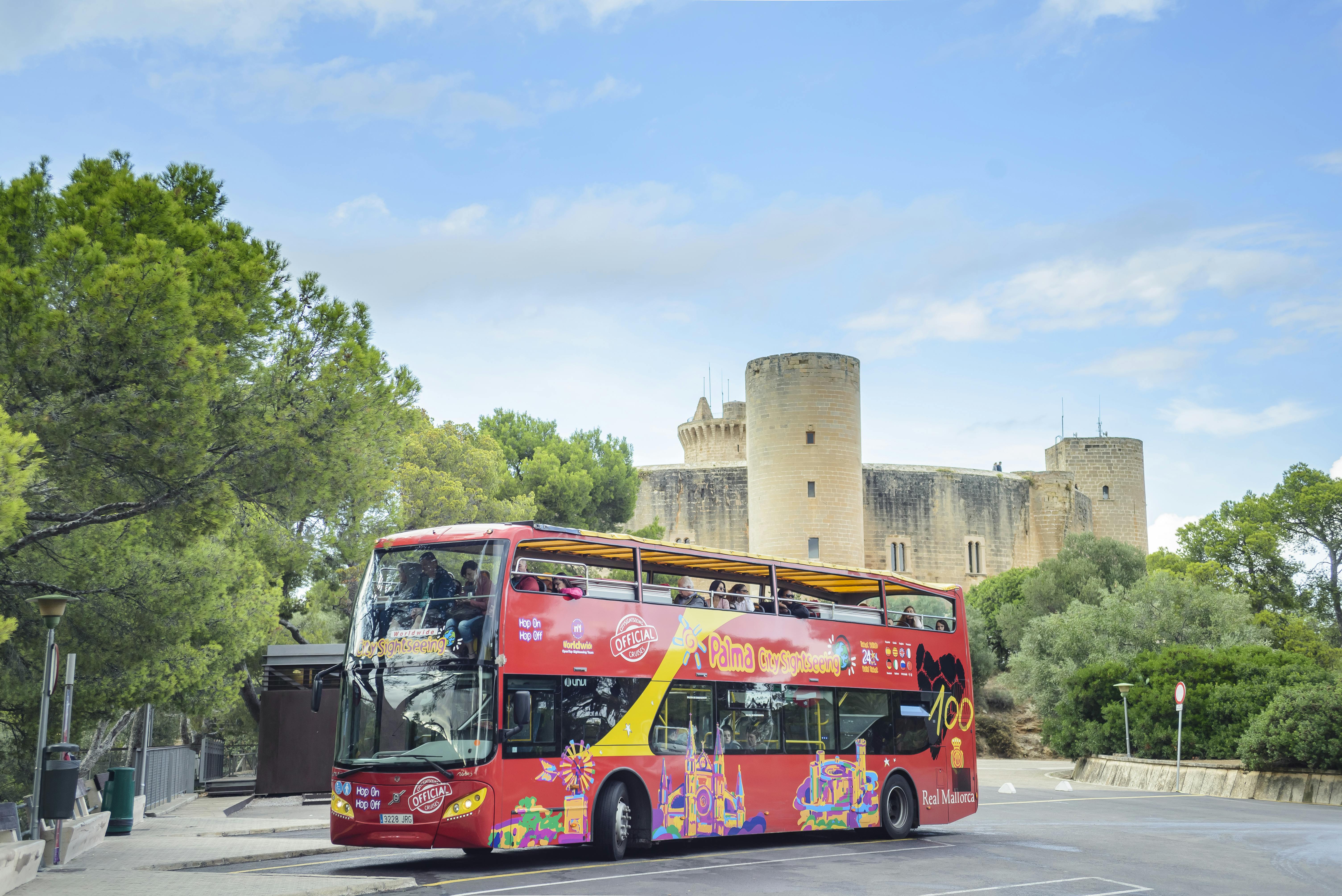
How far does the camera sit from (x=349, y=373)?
14.3 metres

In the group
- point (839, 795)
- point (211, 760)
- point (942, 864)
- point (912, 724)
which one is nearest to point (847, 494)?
point (211, 760)

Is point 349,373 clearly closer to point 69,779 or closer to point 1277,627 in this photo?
point 69,779

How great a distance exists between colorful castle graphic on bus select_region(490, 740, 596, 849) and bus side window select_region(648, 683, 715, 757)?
905mm

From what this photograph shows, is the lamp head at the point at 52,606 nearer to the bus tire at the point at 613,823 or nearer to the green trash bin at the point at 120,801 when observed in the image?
the green trash bin at the point at 120,801

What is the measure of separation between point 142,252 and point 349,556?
1921 centimetres

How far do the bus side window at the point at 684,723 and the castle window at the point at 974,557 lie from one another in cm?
5109

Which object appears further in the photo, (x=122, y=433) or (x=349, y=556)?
(x=349, y=556)

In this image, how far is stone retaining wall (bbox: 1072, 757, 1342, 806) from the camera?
23391mm

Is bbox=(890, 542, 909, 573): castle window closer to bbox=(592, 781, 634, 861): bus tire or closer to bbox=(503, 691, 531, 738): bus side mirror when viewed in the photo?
bbox=(592, 781, 634, 861): bus tire

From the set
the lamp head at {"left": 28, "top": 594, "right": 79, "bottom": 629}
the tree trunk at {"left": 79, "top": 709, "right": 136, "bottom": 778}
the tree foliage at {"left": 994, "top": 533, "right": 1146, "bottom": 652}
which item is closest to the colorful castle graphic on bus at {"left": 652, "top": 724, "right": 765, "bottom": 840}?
the lamp head at {"left": 28, "top": 594, "right": 79, "bottom": 629}

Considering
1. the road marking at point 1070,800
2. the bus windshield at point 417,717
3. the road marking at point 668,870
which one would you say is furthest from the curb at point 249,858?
the road marking at point 1070,800

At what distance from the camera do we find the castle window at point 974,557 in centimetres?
6294

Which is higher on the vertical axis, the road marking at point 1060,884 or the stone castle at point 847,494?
the stone castle at point 847,494

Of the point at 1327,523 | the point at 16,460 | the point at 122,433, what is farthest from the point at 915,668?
the point at 1327,523
